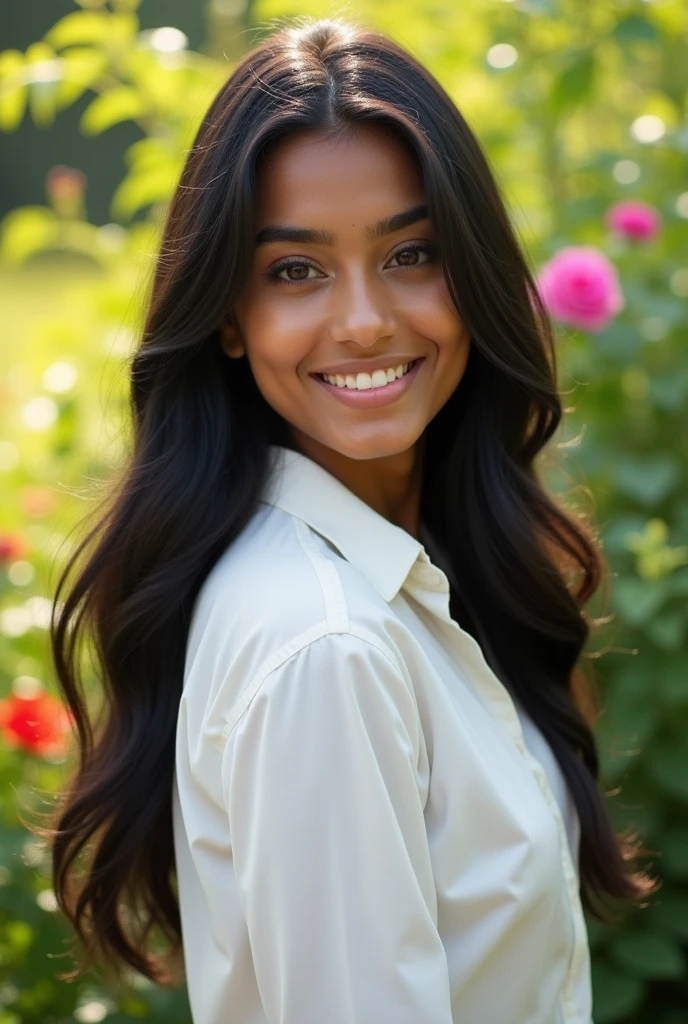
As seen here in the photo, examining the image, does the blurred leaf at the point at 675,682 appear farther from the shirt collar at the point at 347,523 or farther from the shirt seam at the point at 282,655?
the shirt seam at the point at 282,655

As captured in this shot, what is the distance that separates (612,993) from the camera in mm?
2291

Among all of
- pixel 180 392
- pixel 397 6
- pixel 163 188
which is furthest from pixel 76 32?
pixel 180 392

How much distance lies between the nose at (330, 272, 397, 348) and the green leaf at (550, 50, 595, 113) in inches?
56.9

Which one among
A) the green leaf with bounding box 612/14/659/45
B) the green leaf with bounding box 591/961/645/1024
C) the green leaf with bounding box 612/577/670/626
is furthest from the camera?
the green leaf with bounding box 612/14/659/45

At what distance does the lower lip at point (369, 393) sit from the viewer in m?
1.49

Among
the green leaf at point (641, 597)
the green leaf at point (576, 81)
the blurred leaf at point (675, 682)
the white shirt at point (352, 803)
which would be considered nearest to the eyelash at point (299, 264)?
the white shirt at point (352, 803)

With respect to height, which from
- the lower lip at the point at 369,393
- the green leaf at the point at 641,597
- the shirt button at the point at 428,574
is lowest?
the green leaf at the point at 641,597

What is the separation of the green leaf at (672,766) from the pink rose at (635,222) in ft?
3.53

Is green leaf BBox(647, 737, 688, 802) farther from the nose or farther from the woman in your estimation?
the nose

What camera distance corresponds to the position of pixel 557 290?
8.02 ft

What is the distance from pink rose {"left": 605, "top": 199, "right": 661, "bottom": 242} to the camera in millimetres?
2590

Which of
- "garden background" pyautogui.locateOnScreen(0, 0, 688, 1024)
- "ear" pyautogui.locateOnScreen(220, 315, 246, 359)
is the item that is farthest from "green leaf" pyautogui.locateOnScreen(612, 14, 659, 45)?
"ear" pyautogui.locateOnScreen(220, 315, 246, 359)

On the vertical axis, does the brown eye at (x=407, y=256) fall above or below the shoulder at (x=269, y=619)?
above

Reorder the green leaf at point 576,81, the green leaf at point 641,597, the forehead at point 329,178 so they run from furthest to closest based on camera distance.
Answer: the green leaf at point 576,81
the green leaf at point 641,597
the forehead at point 329,178
